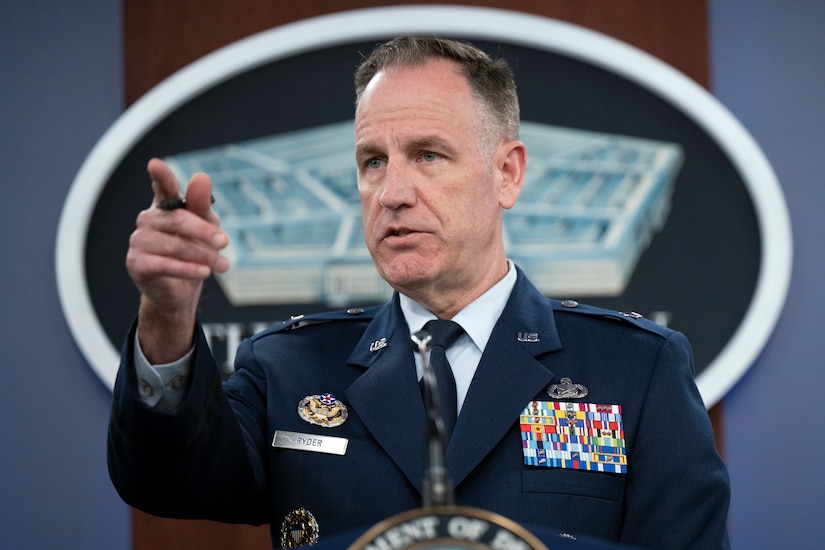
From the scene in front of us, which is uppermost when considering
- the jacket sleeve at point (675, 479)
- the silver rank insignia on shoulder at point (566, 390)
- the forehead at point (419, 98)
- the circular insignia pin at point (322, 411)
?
the forehead at point (419, 98)

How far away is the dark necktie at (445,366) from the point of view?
3.70 ft

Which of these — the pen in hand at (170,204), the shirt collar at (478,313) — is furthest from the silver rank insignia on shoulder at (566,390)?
the pen in hand at (170,204)

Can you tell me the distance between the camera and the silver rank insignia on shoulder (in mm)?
1163

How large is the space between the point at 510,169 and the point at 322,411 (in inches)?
18.3

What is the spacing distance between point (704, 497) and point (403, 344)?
435 millimetres

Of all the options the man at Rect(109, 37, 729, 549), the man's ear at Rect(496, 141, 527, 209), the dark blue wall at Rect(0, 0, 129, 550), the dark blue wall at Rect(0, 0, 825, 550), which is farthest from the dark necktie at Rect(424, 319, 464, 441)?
the dark blue wall at Rect(0, 0, 129, 550)

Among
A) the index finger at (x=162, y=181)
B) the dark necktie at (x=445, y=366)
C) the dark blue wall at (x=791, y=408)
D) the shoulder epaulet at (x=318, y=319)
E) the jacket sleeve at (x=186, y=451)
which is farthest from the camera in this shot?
the dark blue wall at (x=791, y=408)

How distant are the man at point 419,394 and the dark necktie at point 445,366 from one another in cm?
2

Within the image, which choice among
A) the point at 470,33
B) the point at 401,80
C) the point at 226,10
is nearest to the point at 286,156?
the point at 226,10

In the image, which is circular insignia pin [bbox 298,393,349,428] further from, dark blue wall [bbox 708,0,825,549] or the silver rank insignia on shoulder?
dark blue wall [bbox 708,0,825,549]

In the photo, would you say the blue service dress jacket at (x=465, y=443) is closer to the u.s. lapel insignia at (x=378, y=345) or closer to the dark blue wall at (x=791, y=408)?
the u.s. lapel insignia at (x=378, y=345)

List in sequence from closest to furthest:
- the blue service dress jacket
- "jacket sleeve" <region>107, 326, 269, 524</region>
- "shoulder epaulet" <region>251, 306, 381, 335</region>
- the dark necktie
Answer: "jacket sleeve" <region>107, 326, 269, 524</region>
the blue service dress jacket
the dark necktie
"shoulder epaulet" <region>251, 306, 381, 335</region>

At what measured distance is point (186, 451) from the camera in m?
0.96

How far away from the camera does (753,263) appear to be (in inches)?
75.8
